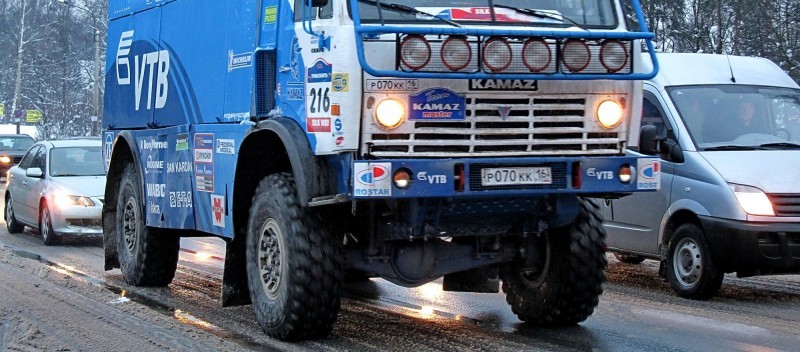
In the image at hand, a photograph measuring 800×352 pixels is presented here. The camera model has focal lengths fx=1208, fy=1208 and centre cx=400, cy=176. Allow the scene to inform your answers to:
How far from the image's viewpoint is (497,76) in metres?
7.09

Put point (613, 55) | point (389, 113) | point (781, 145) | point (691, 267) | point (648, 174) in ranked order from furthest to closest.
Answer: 1. point (781, 145)
2. point (691, 267)
3. point (648, 174)
4. point (613, 55)
5. point (389, 113)

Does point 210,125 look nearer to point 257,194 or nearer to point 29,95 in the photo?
point 257,194

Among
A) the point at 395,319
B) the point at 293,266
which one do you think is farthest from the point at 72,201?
the point at 293,266

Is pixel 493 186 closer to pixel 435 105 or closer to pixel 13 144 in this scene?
pixel 435 105

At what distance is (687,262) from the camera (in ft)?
35.2

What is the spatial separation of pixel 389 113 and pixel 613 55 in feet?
4.81

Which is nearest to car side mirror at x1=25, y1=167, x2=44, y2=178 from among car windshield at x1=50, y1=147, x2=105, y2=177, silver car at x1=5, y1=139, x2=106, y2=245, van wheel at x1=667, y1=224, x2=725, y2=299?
silver car at x1=5, y1=139, x2=106, y2=245

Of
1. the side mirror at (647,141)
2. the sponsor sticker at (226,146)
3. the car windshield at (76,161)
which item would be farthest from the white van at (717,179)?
the car windshield at (76,161)

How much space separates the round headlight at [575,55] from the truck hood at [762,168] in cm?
341

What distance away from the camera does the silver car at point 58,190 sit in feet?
53.7

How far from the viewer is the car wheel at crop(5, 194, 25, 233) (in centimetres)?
1867

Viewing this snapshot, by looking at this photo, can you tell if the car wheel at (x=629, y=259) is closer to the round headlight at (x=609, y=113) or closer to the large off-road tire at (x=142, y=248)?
the large off-road tire at (x=142, y=248)

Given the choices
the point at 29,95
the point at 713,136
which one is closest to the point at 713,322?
the point at 713,136

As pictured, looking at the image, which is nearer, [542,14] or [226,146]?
[542,14]
